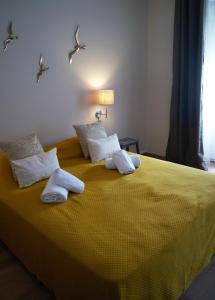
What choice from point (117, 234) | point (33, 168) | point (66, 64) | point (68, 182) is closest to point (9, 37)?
point (66, 64)

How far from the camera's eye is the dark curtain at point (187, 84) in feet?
10.9

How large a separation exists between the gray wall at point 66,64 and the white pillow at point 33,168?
0.58 meters

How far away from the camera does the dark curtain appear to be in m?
3.34

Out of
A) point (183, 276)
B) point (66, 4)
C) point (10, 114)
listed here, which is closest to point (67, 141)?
point (10, 114)

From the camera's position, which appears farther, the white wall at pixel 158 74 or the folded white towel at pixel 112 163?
the white wall at pixel 158 74

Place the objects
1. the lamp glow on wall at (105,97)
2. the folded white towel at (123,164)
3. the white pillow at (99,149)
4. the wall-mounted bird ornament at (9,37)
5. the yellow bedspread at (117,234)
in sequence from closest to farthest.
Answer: the yellow bedspread at (117,234) → the folded white towel at (123,164) → the wall-mounted bird ornament at (9,37) → the white pillow at (99,149) → the lamp glow on wall at (105,97)

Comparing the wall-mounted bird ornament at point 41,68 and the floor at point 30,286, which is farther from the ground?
the wall-mounted bird ornament at point 41,68

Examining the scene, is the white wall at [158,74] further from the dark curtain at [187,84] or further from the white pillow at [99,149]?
the white pillow at [99,149]

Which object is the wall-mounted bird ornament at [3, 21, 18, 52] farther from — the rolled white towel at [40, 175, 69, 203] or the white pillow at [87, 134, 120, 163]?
the rolled white towel at [40, 175, 69, 203]

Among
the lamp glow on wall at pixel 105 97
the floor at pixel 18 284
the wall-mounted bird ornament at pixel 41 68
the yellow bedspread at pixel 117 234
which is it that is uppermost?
the wall-mounted bird ornament at pixel 41 68

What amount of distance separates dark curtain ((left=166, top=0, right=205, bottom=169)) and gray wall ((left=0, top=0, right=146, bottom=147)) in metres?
0.69

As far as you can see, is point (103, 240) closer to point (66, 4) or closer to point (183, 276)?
point (183, 276)

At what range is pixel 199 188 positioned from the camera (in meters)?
2.04

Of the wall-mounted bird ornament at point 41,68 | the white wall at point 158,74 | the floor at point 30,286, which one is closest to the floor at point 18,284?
the floor at point 30,286
